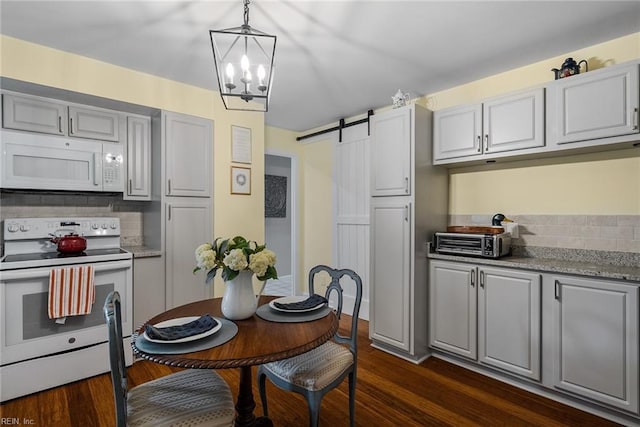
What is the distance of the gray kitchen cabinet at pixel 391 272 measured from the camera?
288 centimetres

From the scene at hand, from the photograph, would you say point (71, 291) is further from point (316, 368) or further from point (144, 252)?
point (316, 368)

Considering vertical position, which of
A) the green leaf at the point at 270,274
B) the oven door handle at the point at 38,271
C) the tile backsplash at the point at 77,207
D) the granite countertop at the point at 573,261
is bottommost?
the oven door handle at the point at 38,271

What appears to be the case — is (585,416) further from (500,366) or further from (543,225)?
(543,225)

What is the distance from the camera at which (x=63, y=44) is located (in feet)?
7.92

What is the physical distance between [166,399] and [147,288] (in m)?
1.68

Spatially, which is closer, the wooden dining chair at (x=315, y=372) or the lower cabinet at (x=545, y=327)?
the wooden dining chair at (x=315, y=372)

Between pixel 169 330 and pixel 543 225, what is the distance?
2.83 m

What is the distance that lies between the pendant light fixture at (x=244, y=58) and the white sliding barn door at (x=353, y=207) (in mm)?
1501

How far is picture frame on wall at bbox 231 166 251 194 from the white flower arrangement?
1918mm

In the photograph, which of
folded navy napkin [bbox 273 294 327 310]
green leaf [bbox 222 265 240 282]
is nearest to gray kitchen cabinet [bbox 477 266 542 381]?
folded navy napkin [bbox 273 294 327 310]

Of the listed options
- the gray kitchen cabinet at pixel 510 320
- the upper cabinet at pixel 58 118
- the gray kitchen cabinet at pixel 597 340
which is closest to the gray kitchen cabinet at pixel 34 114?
the upper cabinet at pixel 58 118

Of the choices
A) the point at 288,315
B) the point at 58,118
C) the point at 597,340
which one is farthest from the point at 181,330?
the point at 597,340

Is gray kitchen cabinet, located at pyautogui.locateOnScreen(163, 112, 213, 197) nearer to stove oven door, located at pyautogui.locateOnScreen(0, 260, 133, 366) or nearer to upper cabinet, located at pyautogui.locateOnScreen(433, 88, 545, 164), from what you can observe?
stove oven door, located at pyautogui.locateOnScreen(0, 260, 133, 366)

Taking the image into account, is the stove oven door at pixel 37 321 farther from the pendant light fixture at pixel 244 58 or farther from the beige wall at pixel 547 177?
the beige wall at pixel 547 177
